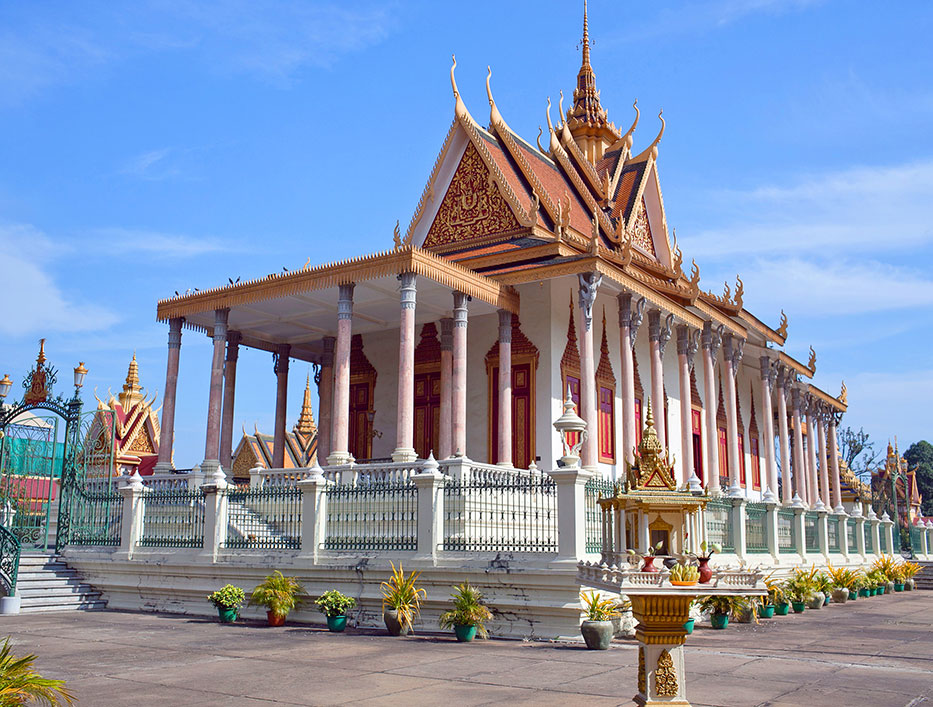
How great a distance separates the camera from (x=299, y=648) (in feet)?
33.7

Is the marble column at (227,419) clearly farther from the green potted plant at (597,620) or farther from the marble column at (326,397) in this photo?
the green potted plant at (597,620)

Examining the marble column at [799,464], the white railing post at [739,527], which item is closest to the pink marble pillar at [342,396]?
the white railing post at [739,527]

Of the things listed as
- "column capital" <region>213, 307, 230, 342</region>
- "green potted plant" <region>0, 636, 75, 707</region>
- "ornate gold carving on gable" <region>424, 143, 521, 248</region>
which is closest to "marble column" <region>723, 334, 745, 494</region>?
"ornate gold carving on gable" <region>424, 143, 521, 248</region>

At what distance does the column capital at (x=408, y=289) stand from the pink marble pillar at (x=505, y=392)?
3322 mm

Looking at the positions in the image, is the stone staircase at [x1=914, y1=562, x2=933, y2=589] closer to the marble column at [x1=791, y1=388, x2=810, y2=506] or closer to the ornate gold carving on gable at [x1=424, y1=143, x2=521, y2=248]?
the marble column at [x1=791, y1=388, x2=810, y2=506]

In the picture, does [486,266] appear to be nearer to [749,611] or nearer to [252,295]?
[252,295]

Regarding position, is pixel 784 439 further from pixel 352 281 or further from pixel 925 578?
pixel 352 281

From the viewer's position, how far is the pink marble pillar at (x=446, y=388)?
63.5 feet

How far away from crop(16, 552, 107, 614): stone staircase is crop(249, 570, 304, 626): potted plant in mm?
4646

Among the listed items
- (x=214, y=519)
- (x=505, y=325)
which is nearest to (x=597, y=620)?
(x=214, y=519)

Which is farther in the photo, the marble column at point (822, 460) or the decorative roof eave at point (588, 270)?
the marble column at point (822, 460)

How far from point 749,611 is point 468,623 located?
4.81 metres

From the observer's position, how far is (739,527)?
647 inches

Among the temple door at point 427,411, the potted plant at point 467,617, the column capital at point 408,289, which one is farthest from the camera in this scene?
the temple door at point 427,411
